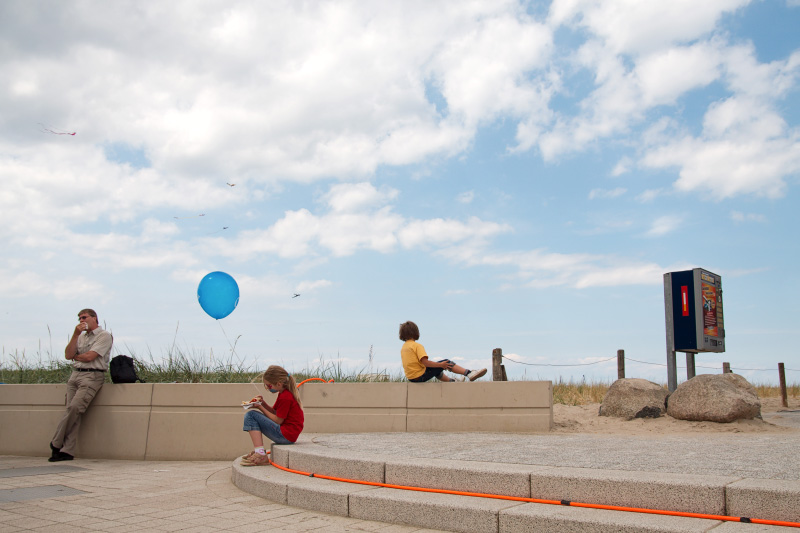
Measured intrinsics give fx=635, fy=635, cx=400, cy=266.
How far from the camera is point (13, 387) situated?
10258 millimetres

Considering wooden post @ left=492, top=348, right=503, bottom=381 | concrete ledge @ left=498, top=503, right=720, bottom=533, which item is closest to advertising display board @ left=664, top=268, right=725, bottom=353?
wooden post @ left=492, top=348, right=503, bottom=381

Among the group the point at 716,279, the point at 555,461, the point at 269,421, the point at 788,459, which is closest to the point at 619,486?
the point at 555,461

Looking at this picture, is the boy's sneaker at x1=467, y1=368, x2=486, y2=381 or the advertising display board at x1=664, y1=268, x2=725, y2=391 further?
the advertising display board at x1=664, y1=268, x2=725, y2=391

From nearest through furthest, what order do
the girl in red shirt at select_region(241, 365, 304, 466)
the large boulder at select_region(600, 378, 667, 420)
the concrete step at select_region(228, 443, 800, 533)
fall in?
the concrete step at select_region(228, 443, 800, 533) < the girl in red shirt at select_region(241, 365, 304, 466) < the large boulder at select_region(600, 378, 667, 420)

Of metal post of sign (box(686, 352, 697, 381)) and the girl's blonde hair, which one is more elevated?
metal post of sign (box(686, 352, 697, 381))

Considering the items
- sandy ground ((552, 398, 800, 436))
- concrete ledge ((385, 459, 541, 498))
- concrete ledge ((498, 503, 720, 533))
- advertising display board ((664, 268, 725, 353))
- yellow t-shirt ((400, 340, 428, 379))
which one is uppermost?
advertising display board ((664, 268, 725, 353))

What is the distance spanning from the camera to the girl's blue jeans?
6707mm

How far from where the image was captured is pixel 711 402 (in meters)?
9.05

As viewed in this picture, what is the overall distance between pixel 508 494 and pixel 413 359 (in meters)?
4.46

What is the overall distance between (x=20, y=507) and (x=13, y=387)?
555 cm

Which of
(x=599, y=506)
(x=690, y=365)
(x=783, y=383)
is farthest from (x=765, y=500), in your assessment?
(x=783, y=383)

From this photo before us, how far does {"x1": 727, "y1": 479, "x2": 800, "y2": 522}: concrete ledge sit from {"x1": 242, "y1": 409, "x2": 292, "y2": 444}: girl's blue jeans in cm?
443

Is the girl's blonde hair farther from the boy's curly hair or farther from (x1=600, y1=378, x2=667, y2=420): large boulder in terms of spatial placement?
(x1=600, y1=378, x2=667, y2=420): large boulder

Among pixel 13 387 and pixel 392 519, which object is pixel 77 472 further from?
pixel 392 519
